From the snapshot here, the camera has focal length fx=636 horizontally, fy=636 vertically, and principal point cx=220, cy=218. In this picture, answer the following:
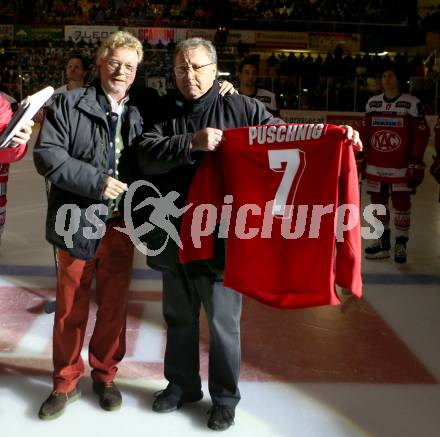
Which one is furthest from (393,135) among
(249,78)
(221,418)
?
(221,418)

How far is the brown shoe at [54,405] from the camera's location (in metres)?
2.37

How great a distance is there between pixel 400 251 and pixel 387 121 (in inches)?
39.0

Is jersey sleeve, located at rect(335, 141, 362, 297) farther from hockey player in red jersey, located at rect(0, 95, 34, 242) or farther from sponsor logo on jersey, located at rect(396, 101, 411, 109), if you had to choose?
sponsor logo on jersey, located at rect(396, 101, 411, 109)

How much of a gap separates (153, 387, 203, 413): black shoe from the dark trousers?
0.06 ft

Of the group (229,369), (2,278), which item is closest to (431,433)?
(229,369)

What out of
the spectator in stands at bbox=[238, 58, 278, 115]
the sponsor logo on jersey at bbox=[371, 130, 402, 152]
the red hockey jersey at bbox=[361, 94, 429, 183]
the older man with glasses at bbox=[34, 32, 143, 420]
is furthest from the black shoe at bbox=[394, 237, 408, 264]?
the older man with glasses at bbox=[34, 32, 143, 420]

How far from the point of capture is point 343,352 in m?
3.08

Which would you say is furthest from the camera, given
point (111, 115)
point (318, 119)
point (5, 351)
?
point (318, 119)

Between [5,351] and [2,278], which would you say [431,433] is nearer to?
[5,351]

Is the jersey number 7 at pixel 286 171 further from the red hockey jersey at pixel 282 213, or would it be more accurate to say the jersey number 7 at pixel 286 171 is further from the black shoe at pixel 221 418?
the black shoe at pixel 221 418

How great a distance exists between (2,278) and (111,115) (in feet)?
7.49

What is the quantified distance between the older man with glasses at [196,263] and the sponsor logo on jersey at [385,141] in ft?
8.86

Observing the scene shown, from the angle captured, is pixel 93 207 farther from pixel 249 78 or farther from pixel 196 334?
pixel 249 78

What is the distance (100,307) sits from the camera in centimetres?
248
